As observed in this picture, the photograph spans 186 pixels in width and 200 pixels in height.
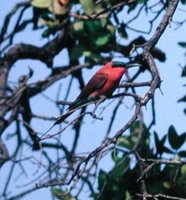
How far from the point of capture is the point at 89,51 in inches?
147

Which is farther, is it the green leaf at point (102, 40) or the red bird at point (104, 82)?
the green leaf at point (102, 40)

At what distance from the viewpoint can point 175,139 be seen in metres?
3.51

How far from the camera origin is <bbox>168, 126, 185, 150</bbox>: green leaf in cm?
348

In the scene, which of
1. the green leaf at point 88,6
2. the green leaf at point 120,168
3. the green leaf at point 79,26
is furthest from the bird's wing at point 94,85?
the green leaf at point 88,6

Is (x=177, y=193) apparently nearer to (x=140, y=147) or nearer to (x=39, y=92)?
(x=140, y=147)

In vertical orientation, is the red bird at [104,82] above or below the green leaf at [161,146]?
above

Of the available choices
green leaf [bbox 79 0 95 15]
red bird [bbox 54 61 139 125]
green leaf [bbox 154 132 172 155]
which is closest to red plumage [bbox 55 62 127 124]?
red bird [bbox 54 61 139 125]

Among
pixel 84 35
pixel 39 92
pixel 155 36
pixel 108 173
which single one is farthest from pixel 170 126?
pixel 155 36

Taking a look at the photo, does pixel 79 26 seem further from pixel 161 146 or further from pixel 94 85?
pixel 161 146

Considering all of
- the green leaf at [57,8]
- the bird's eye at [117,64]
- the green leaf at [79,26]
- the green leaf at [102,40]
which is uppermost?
the green leaf at [79,26]

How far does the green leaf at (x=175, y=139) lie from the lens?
348cm

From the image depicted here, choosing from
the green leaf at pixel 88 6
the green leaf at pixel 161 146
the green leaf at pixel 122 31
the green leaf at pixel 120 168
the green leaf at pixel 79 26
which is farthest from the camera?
the green leaf at pixel 122 31

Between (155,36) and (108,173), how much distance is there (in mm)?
1529

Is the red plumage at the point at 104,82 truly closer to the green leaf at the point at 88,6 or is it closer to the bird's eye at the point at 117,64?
the bird's eye at the point at 117,64
